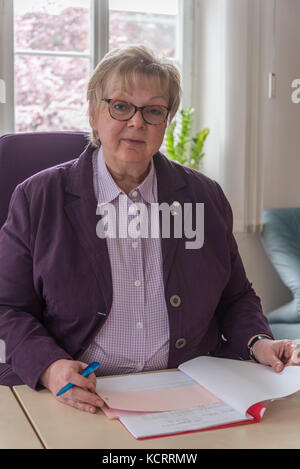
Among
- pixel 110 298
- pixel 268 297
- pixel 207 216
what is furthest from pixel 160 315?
pixel 268 297

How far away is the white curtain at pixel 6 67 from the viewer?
262 centimetres

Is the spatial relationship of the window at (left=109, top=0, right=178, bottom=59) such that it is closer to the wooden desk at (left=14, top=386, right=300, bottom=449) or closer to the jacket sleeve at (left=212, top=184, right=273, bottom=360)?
the jacket sleeve at (left=212, top=184, right=273, bottom=360)

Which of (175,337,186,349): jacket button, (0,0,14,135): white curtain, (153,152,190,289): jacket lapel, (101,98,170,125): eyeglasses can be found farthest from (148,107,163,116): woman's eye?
(0,0,14,135): white curtain

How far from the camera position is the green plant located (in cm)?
294

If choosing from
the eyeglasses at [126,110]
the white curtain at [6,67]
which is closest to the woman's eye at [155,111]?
the eyeglasses at [126,110]

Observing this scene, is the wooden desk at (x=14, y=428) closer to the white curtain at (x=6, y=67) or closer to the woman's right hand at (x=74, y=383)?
the woman's right hand at (x=74, y=383)

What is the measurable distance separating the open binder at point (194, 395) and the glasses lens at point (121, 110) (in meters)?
0.62

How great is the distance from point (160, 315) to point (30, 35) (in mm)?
1843

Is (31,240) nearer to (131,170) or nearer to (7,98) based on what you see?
(131,170)

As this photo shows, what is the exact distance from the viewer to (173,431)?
3.24 feet

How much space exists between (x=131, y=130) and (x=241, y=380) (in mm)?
666

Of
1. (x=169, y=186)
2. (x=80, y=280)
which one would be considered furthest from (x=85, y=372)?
(x=169, y=186)

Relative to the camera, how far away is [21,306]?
1368 mm

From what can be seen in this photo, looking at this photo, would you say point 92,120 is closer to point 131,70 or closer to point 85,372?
point 131,70
